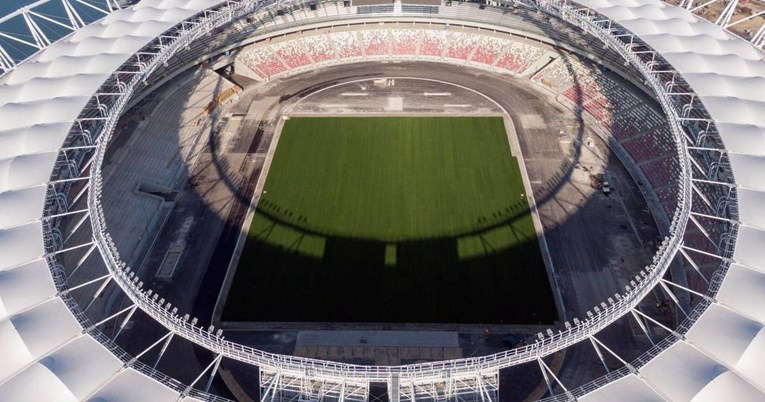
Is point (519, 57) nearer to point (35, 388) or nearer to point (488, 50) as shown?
point (488, 50)

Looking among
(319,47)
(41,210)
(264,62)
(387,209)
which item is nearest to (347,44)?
(319,47)

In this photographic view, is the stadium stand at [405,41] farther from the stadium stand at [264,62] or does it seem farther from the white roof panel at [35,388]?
the white roof panel at [35,388]

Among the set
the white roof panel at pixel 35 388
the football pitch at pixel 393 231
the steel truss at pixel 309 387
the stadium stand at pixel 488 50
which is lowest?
the steel truss at pixel 309 387

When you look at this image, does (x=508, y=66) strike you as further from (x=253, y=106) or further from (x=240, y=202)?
(x=240, y=202)

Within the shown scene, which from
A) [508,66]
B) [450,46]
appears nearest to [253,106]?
[450,46]

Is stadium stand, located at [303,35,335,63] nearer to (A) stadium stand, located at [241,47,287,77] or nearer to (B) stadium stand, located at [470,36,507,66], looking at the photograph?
(A) stadium stand, located at [241,47,287,77]

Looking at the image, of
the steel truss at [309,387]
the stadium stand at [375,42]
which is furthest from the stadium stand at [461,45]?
the steel truss at [309,387]

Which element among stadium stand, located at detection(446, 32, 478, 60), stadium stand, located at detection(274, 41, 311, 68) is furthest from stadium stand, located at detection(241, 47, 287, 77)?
stadium stand, located at detection(446, 32, 478, 60)
